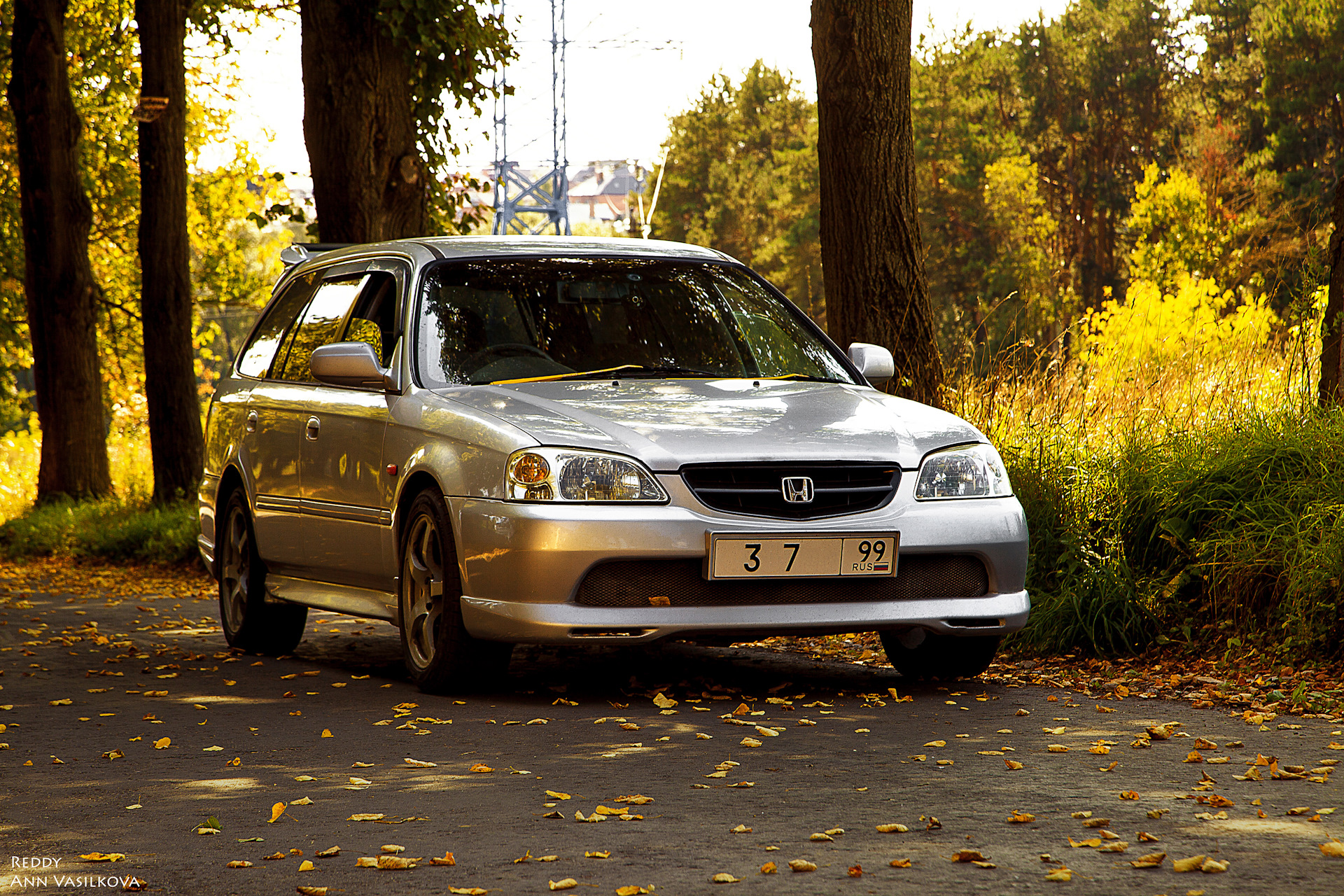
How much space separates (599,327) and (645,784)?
298 cm

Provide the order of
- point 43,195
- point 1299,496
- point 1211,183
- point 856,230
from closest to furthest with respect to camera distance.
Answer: point 1299,496, point 856,230, point 43,195, point 1211,183

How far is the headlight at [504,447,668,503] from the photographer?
643 centimetres

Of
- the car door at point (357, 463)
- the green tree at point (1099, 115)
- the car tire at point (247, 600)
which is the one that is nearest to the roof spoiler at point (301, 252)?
the car door at point (357, 463)

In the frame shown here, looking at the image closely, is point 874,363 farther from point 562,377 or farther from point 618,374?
point 562,377

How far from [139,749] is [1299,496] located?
4951mm

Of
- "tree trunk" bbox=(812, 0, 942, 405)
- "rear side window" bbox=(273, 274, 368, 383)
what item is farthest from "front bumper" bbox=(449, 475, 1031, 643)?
"tree trunk" bbox=(812, 0, 942, 405)

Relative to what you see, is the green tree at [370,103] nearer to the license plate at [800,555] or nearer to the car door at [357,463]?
the car door at [357,463]

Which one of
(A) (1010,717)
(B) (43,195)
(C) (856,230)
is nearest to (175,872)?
(A) (1010,717)

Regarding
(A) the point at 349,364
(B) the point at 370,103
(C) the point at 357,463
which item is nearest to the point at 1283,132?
(B) the point at 370,103

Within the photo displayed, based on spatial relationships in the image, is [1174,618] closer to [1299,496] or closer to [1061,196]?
[1299,496]

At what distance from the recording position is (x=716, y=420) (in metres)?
6.73

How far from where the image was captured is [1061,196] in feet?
238

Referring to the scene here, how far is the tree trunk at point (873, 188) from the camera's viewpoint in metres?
10.8

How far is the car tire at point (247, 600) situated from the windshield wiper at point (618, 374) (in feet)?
7.48
